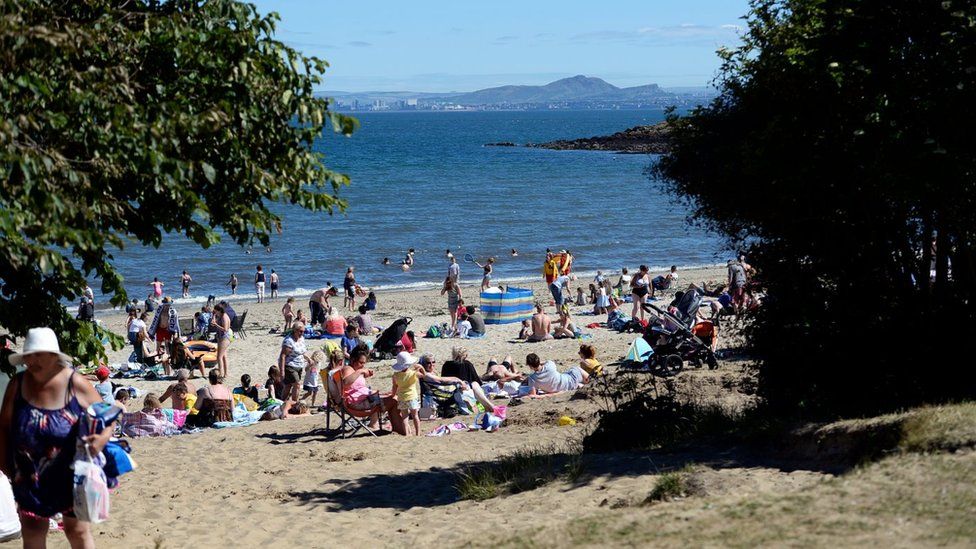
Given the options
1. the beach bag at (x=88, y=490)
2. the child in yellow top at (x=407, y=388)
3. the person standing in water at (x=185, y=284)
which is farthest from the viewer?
the person standing in water at (x=185, y=284)

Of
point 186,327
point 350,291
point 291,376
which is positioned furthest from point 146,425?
point 350,291

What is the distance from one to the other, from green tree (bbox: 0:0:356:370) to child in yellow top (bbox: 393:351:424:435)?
17.0 feet

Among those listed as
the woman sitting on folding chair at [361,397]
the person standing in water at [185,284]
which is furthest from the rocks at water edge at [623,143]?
the woman sitting on folding chair at [361,397]

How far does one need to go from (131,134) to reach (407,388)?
22.5 ft

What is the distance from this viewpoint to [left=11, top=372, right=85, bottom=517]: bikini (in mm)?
→ 6047

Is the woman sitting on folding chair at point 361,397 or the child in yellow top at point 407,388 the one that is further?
the woman sitting on folding chair at point 361,397

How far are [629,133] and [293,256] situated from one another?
300 ft

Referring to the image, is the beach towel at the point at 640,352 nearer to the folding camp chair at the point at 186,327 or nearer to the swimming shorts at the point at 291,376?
the swimming shorts at the point at 291,376

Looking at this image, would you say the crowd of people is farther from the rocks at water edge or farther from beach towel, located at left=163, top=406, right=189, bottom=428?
the rocks at water edge

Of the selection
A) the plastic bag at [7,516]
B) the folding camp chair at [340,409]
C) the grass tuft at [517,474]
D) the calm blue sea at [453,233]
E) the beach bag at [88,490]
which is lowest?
the calm blue sea at [453,233]

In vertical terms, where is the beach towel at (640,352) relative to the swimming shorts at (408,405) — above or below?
below

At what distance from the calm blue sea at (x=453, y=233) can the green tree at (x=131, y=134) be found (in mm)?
9512

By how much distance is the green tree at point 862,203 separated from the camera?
915cm

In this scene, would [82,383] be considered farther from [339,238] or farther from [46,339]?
[339,238]
